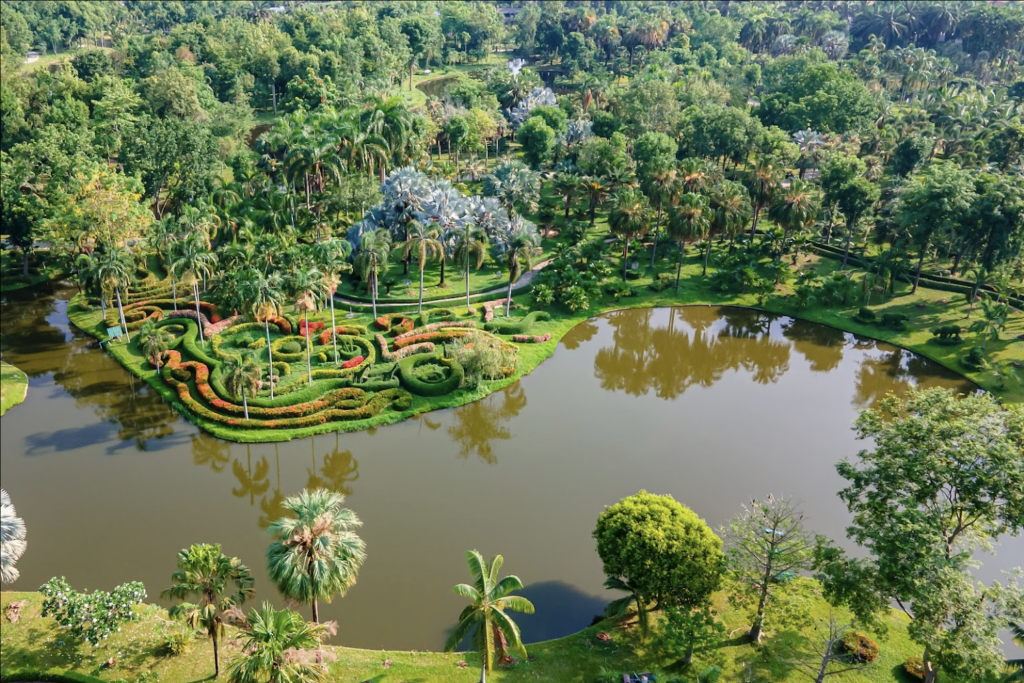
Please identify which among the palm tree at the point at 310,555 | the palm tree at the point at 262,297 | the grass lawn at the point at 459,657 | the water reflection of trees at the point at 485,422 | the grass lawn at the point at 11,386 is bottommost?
the water reflection of trees at the point at 485,422

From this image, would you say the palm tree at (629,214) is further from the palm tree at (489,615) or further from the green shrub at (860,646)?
the palm tree at (489,615)

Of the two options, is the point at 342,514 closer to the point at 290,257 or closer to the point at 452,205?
the point at 290,257

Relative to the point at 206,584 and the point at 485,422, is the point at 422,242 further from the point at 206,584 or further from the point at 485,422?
the point at 206,584

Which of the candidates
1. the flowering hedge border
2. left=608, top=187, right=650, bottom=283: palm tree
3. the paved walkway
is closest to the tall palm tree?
the flowering hedge border

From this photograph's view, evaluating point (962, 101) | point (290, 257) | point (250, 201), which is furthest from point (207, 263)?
point (962, 101)

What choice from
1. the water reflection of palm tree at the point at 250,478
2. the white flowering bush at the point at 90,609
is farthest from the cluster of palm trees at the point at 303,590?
the water reflection of palm tree at the point at 250,478

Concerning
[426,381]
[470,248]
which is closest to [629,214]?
[470,248]
